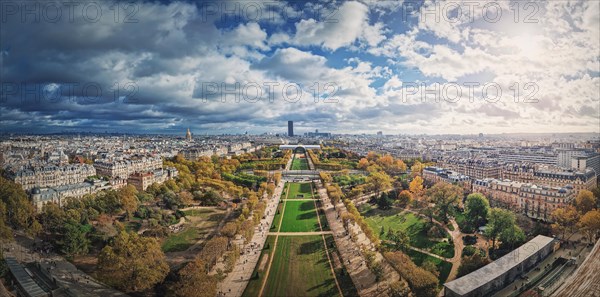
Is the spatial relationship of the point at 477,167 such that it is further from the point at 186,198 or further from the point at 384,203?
the point at 186,198

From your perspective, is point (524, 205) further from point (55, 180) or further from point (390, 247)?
point (55, 180)

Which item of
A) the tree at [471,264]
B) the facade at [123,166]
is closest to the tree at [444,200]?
the tree at [471,264]

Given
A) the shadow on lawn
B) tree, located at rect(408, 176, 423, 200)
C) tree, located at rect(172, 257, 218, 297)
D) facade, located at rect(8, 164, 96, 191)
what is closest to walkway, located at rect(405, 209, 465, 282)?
tree, located at rect(408, 176, 423, 200)

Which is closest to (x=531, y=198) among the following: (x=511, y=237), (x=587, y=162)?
(x=511, y=237)

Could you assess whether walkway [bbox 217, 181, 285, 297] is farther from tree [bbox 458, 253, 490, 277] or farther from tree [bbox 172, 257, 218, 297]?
tree [bbox 458, 253, 490, 277]

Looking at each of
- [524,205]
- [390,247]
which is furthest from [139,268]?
[524,205]

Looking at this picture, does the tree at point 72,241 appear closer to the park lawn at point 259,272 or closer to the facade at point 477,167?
the park lawn at point 259,272

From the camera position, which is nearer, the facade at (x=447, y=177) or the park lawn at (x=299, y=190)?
the facade at (x=447, y=177)
